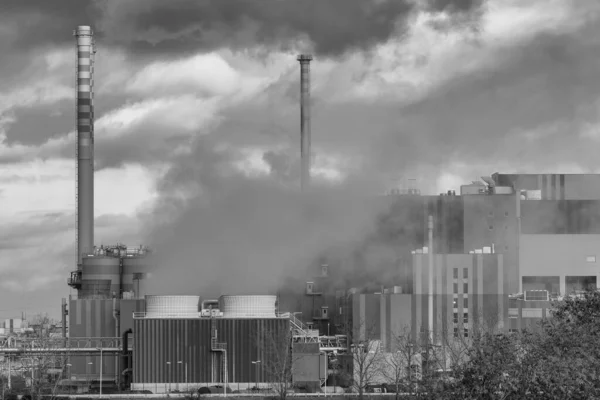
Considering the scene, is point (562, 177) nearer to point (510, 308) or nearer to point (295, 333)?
point (510, 308)

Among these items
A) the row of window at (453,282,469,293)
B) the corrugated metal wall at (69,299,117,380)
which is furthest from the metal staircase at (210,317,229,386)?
the row of window at (453,282,469,293)

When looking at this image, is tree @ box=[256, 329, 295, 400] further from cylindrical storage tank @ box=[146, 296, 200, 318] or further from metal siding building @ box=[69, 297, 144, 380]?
metal siding building @ box=[69, 297, 144, 380]

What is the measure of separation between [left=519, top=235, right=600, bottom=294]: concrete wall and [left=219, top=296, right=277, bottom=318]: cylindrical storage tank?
36.4 metres

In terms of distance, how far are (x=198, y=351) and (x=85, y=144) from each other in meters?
31.5

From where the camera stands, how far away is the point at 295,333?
322 feet

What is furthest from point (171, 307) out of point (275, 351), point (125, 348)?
point (275, 351)

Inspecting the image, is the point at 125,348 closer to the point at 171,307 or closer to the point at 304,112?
the point at 171,307

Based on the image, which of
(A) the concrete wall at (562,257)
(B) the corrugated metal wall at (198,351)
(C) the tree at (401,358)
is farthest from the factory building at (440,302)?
(A) the concrete wall at (562,257)

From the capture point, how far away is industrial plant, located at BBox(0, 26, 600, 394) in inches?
3679

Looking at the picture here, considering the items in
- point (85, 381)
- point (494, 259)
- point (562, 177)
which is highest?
point (562, 177)

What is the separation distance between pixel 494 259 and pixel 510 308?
464cm

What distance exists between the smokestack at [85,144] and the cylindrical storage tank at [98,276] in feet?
10.5

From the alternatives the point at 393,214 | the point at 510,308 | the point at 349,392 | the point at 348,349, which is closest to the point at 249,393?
the point at 349,392

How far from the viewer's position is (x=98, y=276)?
115688 mm
